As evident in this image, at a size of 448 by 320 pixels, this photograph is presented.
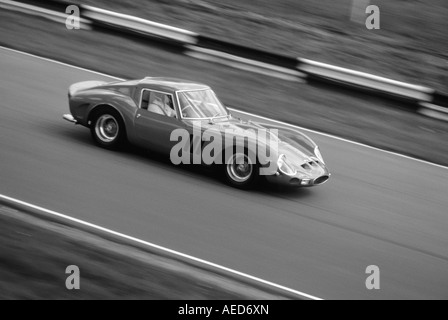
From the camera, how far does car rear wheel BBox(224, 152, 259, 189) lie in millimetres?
8469

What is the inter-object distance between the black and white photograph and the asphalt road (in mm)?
27

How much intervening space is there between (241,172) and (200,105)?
1.17 metres

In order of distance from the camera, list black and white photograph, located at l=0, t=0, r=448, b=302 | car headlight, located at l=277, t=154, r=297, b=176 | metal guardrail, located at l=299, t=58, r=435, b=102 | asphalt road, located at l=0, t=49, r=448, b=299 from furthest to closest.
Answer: metal guardrail, located at l=299, t=58, r=435, b=102, car headlight, located at l=277, t=154, r=297, b=176, asphalt road, located at l=0, t=49, r=448, b=299, black and white photograph, located at l=0, t=0, r=448, b=302

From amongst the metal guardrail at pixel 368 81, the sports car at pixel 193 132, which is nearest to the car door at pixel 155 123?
the sports car at pixel 193 132

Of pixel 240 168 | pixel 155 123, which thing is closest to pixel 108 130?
pixel 155 123

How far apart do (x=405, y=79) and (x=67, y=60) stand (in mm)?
7178

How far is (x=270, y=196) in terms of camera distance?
859cm

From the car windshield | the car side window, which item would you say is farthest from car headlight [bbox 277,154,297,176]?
the car side window

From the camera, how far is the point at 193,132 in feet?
28.4

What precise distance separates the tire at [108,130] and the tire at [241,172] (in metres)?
1.64

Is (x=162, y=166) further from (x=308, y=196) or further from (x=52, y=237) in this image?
(x=52, y=237)

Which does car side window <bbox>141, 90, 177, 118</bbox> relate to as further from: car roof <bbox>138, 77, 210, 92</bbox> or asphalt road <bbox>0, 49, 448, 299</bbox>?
asphalt road <bbox>0, 49, 448, 299</bbox>

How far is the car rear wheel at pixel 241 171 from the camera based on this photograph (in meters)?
8.47

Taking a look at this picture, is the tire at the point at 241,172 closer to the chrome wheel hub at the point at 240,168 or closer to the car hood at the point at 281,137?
the chrome wheel hub at the point at 240,168
